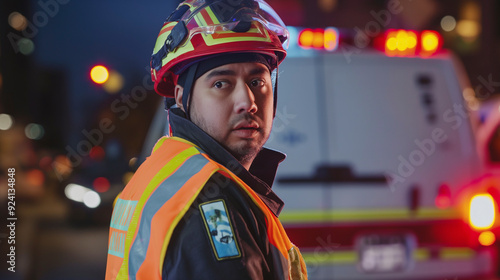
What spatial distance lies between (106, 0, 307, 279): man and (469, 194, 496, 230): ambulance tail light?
2562mm

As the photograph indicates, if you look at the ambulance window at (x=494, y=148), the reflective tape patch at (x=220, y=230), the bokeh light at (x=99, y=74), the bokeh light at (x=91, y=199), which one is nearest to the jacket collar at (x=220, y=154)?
the reflective tape patch at (x=220, y=230)

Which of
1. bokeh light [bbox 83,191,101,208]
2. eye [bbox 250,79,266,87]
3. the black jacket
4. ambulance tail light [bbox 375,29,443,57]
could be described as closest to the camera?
the black jacket

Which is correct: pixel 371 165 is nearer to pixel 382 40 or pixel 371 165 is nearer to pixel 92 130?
pixel 382 40

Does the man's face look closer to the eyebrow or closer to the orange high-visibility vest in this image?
the eyebrow

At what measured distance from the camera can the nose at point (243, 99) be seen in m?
1.64

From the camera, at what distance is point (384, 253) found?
→ 3.89 metres

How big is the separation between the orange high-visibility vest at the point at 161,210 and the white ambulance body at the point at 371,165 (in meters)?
2.12

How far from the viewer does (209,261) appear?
1.23 metres

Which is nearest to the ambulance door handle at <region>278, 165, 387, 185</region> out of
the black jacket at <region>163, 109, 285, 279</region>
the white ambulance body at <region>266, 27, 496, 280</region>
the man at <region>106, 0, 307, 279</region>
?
the white ambulance body at <region>266, 27, 496, 280</region>

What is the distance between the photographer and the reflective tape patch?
125cm

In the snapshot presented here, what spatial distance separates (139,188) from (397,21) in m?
3.49

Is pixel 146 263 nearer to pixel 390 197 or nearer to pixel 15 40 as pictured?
pixel 390 197

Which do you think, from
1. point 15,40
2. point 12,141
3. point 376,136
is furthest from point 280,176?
point 12,141

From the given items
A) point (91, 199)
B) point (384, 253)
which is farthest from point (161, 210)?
point (91, 199)
